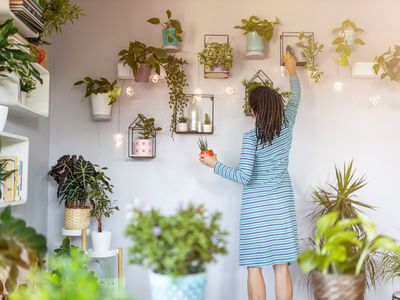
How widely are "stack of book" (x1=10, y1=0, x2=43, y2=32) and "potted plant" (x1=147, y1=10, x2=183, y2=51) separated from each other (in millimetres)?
1049

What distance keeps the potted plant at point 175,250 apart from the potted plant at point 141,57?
8.45 feet

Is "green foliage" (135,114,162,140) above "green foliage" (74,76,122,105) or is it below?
below

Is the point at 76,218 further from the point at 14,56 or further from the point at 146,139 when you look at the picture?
the point at 14,56

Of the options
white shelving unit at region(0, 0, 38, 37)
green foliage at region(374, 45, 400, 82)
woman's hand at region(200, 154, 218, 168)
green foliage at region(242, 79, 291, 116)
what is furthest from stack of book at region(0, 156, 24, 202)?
green foliage at region(374, 45, 400, 82)

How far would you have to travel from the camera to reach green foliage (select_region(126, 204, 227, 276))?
51.1 inches

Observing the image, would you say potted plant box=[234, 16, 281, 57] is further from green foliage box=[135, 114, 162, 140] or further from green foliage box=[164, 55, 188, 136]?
green foliage box=[135, 114, 162, 140]

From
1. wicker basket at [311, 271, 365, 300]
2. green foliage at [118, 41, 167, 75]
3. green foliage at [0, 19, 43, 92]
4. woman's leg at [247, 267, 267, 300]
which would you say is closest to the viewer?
wicker basket at [311, 271, 365, 300]

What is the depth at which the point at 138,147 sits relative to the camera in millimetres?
3961

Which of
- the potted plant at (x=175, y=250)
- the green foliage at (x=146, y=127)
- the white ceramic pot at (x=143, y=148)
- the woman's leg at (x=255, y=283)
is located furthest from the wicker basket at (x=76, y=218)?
the potted plant at (x=175, y=250)

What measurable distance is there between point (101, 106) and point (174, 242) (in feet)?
9.06


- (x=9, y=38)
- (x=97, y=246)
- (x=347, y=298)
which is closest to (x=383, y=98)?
(x=97, y=246)

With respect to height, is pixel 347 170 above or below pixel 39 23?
below

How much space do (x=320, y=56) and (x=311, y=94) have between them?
320 millimetres

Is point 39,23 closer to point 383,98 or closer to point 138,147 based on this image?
point 138,147
